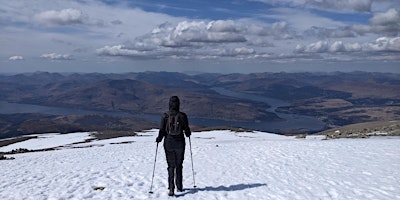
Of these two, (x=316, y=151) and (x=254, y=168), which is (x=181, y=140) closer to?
(x=254, y=168)

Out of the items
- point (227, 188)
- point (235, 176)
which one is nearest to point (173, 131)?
point (227, 188)

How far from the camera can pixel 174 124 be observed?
11773 millimetres

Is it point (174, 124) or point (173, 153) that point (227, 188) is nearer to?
point (173, 153)

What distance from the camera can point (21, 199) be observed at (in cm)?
1184

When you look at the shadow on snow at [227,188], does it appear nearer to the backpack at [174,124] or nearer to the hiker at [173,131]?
the hiker at [173,131]

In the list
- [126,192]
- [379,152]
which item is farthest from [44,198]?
[379,152]

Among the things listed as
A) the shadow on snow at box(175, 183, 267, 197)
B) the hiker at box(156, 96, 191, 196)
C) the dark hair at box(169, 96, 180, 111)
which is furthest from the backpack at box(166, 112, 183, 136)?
the shadow on snow at box(175, 183, 267, 197)

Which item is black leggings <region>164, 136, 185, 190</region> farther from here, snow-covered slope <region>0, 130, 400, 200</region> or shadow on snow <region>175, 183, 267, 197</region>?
shadow on snow <region>175, 183, 267, 197</region>

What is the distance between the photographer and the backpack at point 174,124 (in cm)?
1177

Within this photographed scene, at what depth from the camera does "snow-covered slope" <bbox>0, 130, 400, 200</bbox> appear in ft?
40.9

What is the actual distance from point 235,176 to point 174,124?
17.7 feet

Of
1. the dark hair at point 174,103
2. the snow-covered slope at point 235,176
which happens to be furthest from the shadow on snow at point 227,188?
the dark hair at point 174,103

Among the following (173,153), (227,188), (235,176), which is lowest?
(235,176)

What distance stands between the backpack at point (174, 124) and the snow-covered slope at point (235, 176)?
7.99 feet
